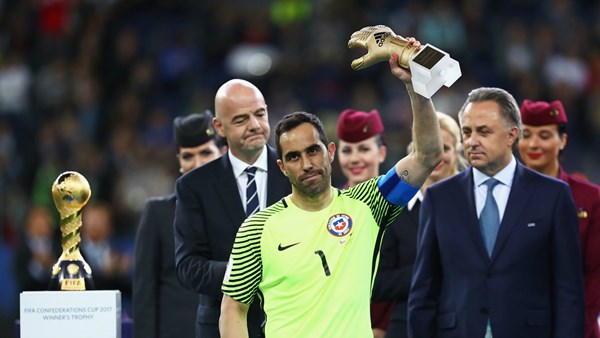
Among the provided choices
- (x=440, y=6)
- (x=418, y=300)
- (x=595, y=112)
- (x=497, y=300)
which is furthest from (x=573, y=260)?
(x=440, y=6)

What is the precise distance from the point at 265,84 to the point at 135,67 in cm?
155

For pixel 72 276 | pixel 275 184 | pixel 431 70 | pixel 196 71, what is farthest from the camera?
pixel 196 71

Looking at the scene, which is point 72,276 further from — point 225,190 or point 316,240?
point 316,240

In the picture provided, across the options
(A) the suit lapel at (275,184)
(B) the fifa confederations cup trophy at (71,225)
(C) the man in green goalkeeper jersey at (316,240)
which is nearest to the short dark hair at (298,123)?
(C) the man in green goalkeeper jersey at (316,240)

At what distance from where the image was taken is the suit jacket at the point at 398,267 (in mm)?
5734

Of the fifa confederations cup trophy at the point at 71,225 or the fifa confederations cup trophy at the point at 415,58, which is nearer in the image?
the fifa confederations cup trophy at the point at 415,58

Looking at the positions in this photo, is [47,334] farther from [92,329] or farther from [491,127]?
Result: [491,127]

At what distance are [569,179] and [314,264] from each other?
6.68 ft

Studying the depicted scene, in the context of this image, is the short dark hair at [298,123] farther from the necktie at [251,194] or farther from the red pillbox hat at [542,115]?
the red pillbox hat at [542,115]

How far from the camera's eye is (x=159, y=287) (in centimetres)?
615

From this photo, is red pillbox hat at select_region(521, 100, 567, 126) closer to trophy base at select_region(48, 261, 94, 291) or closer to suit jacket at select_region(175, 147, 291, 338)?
suit jacket at select_region(175, 147, 291, 338)

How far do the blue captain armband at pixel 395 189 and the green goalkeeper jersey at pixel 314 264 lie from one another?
2cm

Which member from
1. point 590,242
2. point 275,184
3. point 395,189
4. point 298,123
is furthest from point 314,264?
point 590,242

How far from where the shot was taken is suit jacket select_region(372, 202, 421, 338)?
573 cm
